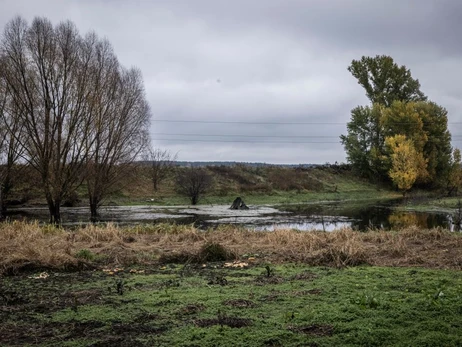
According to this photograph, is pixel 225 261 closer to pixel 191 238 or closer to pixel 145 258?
pixel 145 258

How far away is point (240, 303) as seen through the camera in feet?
21.2

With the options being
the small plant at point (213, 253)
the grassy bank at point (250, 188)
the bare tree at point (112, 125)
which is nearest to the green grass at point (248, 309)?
the small plant at point (213, 253)

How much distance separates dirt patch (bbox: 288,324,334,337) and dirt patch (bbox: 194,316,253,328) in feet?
1.86

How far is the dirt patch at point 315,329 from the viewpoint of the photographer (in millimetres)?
5164

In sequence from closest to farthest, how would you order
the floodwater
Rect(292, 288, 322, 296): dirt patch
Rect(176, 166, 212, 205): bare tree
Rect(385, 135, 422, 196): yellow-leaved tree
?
Rect(292, 288, 322, 296): dirt patch
the floodwater
Rect(176, 166, 212, 205): bare tree
Rect(385, 135, 422, 196): yellow-leaved tree

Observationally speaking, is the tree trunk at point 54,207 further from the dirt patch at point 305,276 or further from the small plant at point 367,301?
the small plant at point 367,301

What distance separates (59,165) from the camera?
29.0 meters

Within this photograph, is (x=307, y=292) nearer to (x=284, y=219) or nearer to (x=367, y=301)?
(x=367, y=301)

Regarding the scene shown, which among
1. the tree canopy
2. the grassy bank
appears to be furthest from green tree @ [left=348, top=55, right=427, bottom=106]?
the grassy bank

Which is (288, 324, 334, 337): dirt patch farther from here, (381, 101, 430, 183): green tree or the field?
(381, 101, 430, 183): green tree

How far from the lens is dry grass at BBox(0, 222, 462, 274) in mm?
9930

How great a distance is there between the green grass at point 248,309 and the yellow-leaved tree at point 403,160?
169ft

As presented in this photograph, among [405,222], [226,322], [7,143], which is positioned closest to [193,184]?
[7,143]

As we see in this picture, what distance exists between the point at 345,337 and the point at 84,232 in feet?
35.0
